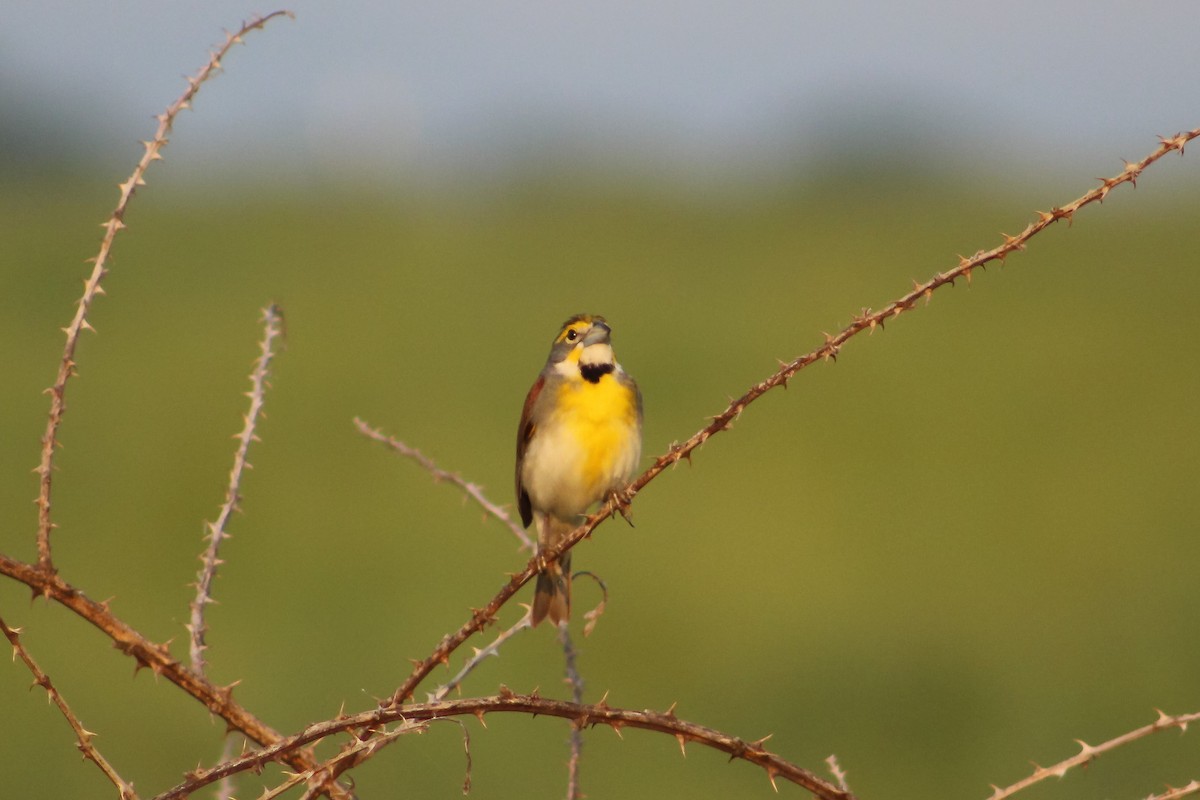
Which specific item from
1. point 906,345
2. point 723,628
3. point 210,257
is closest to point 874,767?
point 723,628

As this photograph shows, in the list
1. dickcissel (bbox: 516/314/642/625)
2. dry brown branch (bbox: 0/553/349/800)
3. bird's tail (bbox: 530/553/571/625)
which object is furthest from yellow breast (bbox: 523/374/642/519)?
dry brown branch (bbox: 0/553/349/800)

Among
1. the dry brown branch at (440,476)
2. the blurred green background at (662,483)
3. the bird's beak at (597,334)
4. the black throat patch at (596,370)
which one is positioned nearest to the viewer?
the dry brown branch at (440,476)

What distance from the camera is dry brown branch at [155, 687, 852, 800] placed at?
2.13 meters

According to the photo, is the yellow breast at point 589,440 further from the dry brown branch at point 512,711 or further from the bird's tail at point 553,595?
the dry brown branch at point 512,711

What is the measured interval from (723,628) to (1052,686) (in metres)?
3.72

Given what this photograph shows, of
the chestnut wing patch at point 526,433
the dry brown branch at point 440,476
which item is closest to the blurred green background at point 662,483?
the chestnut wing patch at point 526,433

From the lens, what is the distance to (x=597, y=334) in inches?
227

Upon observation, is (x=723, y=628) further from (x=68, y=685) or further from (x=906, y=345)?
(x=906, y=345)

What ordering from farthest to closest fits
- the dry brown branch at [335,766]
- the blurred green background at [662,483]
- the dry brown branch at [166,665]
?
1. the blurred green background at [662,483]
2. the dry brown branch at [166,665]
3. the dry brown branch at [335,766]

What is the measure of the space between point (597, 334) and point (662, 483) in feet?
54.9

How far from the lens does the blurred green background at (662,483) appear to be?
1465 centimetres

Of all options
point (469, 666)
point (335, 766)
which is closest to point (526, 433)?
point (469, 666)

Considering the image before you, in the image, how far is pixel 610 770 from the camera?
14250 mm

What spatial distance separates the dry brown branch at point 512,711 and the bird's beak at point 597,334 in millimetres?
3409
